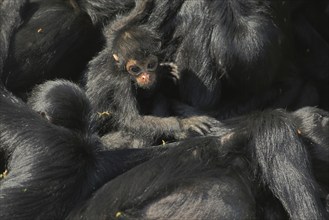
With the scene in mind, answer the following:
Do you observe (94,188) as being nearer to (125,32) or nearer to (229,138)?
(229,138)

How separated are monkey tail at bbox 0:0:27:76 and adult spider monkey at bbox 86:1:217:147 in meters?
0.47

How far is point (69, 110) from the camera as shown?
4.49 m

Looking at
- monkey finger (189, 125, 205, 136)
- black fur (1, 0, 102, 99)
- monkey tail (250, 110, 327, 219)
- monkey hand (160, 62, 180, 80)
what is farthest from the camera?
monkey hand (160, 62, 180, 80)

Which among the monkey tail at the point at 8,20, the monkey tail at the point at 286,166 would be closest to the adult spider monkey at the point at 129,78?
the monkey tail at the point at 8,20

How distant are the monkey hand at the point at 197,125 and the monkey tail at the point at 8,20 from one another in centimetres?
99

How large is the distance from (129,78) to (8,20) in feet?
2.33

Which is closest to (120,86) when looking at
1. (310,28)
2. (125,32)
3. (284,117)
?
(125,32)

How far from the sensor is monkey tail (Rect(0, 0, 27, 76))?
488 centimetres

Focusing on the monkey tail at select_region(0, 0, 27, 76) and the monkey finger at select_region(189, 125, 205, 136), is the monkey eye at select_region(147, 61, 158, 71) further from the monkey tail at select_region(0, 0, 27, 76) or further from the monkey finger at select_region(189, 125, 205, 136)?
the monkey tail at select_region(0, 0, 27, 76)

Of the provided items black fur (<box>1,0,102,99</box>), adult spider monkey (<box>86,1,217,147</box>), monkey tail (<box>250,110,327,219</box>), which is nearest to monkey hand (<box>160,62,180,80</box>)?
adult spider monkey (<box>86,1,217,147</box>)

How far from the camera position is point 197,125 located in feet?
15.9

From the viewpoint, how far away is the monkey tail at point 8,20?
16.0 feet

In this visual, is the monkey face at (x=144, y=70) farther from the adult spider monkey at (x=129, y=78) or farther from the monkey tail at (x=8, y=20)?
the monkey tail at (x=8, y=20)

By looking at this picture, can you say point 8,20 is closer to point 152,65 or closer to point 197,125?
point 152,65
